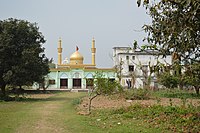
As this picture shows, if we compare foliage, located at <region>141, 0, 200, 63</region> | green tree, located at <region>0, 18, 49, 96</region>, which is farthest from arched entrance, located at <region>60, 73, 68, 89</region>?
foliage, located at <region>141, 0, 200, 63</region>

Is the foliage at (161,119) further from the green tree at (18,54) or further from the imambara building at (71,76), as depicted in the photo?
the imambara building at (71,76)

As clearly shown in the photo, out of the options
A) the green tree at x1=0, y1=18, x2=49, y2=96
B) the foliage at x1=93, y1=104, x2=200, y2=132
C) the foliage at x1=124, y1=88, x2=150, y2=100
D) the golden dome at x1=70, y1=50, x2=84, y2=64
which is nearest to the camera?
the foliage at x1=93, y1=104, x2=200, y2=132

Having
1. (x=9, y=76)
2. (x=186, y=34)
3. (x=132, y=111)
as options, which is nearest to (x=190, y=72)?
(x=186, y=34)

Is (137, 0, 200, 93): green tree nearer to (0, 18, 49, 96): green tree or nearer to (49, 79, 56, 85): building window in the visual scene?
(0, 18, 49, 96): green tree

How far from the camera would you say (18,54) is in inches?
961

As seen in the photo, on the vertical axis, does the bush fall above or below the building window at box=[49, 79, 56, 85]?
below

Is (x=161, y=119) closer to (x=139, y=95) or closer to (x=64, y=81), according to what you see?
(x=139, y=95)

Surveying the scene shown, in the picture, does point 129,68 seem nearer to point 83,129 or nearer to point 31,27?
point 31,27

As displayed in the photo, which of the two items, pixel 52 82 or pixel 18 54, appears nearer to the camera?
pixel 18 54

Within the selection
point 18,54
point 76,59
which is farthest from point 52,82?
point 18,54

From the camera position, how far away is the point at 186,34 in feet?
22.4

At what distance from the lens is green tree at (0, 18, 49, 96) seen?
23.4 m

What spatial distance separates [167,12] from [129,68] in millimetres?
47858

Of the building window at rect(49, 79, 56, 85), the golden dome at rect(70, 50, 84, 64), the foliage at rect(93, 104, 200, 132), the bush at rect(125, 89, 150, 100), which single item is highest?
the golden dome at rect(70, 50, 84, 64)
